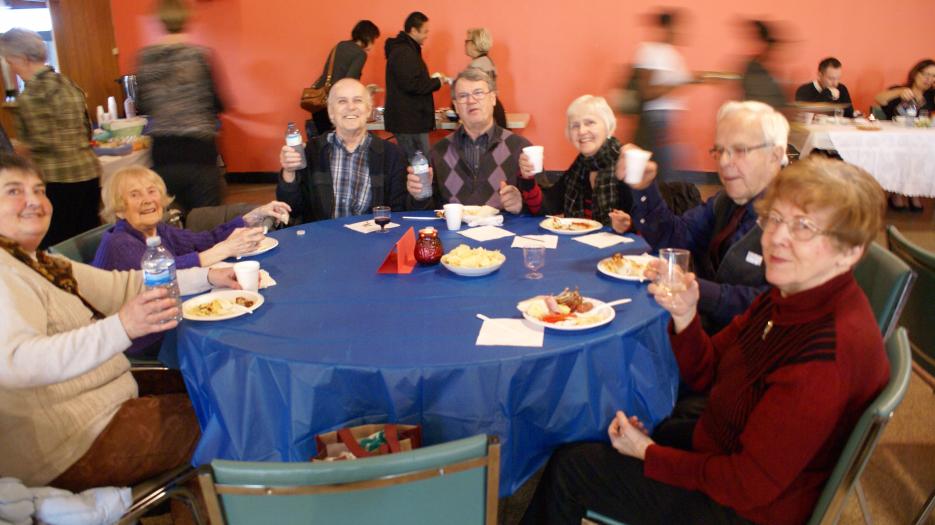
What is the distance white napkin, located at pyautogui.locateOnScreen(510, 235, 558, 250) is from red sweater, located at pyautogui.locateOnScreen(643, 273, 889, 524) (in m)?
1.10

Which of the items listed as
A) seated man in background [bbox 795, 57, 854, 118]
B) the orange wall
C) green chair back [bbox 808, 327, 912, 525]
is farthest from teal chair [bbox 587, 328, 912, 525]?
seated man in background [bbox 795, 57, 854, 118]

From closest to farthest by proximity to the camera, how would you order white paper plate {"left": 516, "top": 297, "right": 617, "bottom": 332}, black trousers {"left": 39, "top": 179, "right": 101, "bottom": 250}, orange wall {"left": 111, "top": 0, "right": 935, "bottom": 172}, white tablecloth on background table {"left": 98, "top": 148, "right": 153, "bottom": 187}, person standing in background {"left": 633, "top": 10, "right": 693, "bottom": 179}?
1. white paper plate {"left": 516, "top": 297, "right": 617, "bottom": 332}
2. black trousers {"left": 39, "top": 179, "right": 101, "bottom": 250}
3. white tablecloth on background table {"left": 98, "top": 148, "right": 153, "bottom": 187}
4. person standing in background {"left": 633, "top": 10, "right": 693, "bottom": 179}
5. orange wall {"left": 111, "top": 0, "right": 935, "bottom": 172}

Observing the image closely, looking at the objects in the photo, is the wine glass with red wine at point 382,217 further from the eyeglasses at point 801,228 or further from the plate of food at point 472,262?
the eyeglasses at point 801,228

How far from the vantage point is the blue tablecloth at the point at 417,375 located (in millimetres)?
1607

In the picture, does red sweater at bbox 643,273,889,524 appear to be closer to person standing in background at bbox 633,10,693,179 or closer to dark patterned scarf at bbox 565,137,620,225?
dark patterned scarf at bbox 565,137,620,225

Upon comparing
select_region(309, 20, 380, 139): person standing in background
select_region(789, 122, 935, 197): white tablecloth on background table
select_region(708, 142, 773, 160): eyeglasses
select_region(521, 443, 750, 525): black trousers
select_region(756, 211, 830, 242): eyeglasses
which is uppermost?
select_region(309, 20, 380, 139): person standing in background

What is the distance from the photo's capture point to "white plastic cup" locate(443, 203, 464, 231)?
2793 millimetres

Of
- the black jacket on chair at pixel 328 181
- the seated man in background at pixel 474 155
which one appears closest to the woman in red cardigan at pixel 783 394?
the seated man in background at pixel 474 155

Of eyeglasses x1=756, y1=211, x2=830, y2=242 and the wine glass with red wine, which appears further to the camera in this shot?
the wine glass with red wine

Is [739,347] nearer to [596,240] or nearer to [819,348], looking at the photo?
[819,348]

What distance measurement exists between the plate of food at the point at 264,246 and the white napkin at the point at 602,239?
123 cm

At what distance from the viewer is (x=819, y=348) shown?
1.29 metres

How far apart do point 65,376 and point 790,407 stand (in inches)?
64.7

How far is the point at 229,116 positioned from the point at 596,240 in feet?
21.8
